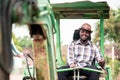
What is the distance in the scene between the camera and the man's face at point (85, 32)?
3449 millimetres

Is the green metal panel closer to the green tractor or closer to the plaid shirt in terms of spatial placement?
the green tractor

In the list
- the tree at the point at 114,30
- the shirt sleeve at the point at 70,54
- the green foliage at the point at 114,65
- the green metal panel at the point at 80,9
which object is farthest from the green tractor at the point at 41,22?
the tree at the point at 114,30

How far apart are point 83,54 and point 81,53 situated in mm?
20

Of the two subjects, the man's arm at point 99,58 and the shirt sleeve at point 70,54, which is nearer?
the man's arm at point 99,58

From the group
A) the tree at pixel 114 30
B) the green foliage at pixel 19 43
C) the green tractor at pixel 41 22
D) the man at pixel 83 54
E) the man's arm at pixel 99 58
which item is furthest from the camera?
the tree at pixel 114 30

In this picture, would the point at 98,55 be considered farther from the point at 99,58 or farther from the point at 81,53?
the point at 81,53

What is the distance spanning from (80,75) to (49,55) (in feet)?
4.71

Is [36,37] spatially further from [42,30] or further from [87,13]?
[87,13]

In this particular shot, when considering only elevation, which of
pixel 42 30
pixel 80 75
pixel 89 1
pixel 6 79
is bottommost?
pixel 80 75

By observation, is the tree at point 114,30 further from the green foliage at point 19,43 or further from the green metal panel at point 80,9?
the green metal panel at point 80,9

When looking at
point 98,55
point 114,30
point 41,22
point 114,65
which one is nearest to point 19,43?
point 98,55

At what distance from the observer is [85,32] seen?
3.47 m

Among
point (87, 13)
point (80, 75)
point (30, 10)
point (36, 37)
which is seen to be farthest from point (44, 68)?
point (87, 13)

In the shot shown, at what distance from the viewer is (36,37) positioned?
1.78 meters
